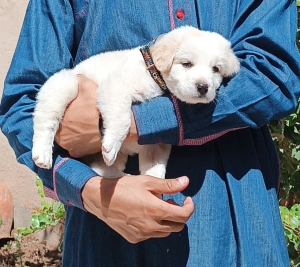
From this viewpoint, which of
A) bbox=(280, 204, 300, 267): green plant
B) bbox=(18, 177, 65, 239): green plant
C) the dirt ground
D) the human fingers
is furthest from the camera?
the dirt ground

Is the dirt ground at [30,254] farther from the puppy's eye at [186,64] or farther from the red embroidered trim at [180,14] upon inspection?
the red embroidered trim at [180,14]

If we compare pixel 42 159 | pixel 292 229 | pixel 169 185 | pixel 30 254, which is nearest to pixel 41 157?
pixel 42 159

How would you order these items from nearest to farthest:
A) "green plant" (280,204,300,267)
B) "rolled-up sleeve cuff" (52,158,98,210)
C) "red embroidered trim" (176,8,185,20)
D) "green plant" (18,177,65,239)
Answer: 1. "rolled-up sleeve cuff" (52,158,98,210)
2. "red embroidered trim" (176,8,185,20)
3. "green plant" (280,204,300,267)
4. "green plant" (18,177,65,239)

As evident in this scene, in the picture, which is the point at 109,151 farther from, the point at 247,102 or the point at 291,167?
the point at 291,167

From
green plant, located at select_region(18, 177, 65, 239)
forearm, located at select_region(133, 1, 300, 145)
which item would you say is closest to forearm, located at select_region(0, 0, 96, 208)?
forearm, located at select_region(133, 1, 300, 145)

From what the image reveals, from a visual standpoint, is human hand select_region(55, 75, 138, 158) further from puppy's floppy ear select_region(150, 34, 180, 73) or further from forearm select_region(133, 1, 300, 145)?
puppy's floppy ear select_region(150, 34, 180, 73)

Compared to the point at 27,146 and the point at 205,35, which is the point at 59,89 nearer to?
the point at 27,146

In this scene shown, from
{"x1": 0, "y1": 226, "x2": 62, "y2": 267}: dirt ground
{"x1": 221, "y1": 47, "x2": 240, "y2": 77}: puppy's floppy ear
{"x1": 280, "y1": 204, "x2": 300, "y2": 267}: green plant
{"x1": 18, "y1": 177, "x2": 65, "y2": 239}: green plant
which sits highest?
{"x1": 221, "y1": 47, "x2": 240, "y2": 77}: puppy's floppy ear

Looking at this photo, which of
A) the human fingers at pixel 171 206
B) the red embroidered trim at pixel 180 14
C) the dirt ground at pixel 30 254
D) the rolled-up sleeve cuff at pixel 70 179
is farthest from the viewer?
the dirt ground at pixel 30 254

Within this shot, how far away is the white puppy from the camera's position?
1.55 metres

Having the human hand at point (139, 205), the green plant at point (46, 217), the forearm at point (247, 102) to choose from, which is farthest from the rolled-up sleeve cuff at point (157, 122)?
the green plant at point (46, 217)

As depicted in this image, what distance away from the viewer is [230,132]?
5.32ft

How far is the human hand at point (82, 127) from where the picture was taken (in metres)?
1.56

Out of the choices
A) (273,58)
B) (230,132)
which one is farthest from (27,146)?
(273,58)
